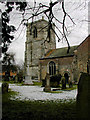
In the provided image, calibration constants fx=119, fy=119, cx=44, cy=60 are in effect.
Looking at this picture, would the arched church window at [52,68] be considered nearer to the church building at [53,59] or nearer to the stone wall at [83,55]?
the church building at [53,59]

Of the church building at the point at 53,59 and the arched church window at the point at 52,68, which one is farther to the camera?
the arched church window at the point at 52,68

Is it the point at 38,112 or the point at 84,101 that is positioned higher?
the point at 84,101

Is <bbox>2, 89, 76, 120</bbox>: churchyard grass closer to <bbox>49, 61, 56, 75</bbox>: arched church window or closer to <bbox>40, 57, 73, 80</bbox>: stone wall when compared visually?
<bbox>40, 57, 73, 80</bbox>: stone wall

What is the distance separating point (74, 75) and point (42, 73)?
8873 millimetres

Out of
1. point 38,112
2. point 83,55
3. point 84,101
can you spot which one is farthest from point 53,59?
point 84,101

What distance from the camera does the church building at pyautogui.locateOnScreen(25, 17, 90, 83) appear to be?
19000 mm

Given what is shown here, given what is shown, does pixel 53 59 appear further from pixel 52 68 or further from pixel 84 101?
pixel 84 101

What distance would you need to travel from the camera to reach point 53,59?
27.0 meters

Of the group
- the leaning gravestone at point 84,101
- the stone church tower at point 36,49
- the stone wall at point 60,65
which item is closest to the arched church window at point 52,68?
the stone wall at point 60,65

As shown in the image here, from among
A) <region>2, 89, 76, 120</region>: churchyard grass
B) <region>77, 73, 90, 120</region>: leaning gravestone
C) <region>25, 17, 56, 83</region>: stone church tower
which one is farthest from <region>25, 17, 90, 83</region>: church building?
<region>77, 73, 90, 120</region>: leaning gravestone

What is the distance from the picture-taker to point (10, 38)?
19.4 feet

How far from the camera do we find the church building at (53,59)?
19.0 metres

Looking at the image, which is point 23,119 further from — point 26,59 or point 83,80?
point 26,59

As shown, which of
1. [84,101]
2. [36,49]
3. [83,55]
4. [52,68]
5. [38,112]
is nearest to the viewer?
[84,101]
